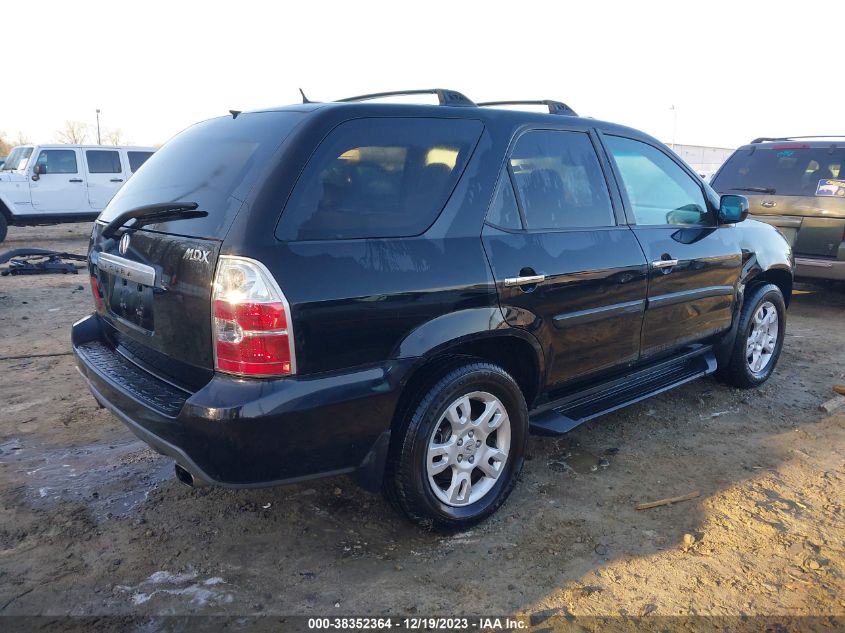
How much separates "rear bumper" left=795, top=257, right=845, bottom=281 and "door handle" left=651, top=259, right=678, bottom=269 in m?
3.95

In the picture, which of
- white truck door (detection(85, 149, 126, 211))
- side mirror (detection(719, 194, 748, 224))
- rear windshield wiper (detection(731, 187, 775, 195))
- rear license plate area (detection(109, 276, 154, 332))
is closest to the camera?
rear license plate area (detection(109, 276, 154, 332))

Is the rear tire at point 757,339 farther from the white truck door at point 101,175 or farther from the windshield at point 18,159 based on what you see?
the windshield at point 18,159

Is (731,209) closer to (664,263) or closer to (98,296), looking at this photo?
(664,263)

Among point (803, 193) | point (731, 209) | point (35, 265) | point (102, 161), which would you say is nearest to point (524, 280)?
point (731, 209)

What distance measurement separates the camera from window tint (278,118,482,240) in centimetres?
241

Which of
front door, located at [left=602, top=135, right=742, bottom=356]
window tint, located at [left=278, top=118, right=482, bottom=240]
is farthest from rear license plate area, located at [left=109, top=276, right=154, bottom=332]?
front door, located at [left=602, top=135, right=742, bottom=356]

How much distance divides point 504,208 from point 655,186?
1.45 metres

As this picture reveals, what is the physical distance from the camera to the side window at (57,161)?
1395 cm

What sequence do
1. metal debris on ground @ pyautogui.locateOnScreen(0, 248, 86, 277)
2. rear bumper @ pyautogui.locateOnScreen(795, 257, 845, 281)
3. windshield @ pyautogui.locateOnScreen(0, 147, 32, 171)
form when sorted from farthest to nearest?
windshield @ pyautogui.locateOnScreen(0, 147, 32, 171)
metal debris on ground @ pyautogui.locateOnScreen(0, 248, 86, 277)
rear bumper @ pyautogui.locateOnScreen(795, 257, 845, 281)

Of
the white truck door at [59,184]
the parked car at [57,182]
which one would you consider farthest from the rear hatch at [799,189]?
the white truck door at [59,184]

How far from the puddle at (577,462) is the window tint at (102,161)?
558 inches

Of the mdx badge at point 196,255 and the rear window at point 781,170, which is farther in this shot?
the rear window at point 781,170

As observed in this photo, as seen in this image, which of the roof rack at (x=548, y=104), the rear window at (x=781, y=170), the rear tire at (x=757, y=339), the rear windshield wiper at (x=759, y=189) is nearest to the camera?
the roof rack at (x=548, y=104)

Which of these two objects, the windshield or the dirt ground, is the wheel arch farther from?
the windshield
